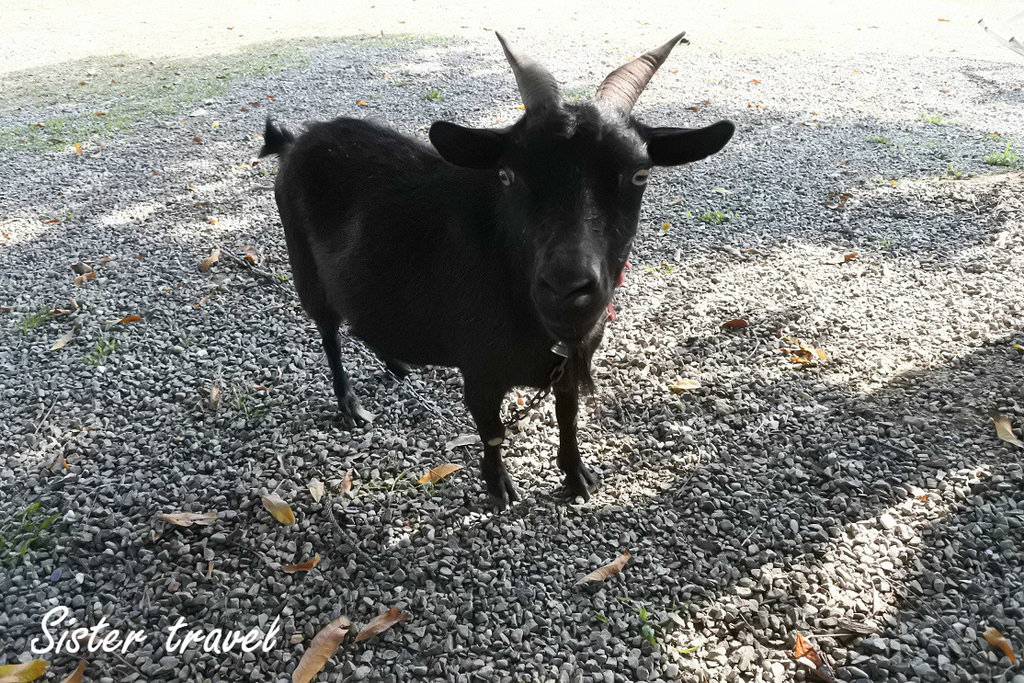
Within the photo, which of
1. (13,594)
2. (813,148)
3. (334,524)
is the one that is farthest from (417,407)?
(813,148)

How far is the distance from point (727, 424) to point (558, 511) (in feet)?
3.99

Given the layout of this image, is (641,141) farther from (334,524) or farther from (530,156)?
(334,524)

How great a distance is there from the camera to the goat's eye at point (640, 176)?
2668 mm

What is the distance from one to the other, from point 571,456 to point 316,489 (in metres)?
1.36

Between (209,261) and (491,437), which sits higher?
(491,437)

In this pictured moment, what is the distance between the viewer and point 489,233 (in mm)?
3025

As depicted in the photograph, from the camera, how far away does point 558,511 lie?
135 inches

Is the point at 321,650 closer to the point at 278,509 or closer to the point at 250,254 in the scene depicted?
the point at 278,509

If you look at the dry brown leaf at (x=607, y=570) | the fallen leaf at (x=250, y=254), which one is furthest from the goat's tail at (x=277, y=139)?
the dry brown leaf at (x=607, y=570)

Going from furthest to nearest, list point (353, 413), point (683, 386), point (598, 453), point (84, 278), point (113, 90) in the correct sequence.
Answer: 1. point (113, 90)
2. point (84, 278)
3. point (683, 386)
4. point (353, 413)
5. point (598, 453)

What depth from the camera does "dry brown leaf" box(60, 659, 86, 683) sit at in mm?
2555

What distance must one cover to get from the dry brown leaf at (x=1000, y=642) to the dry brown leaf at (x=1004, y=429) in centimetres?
133

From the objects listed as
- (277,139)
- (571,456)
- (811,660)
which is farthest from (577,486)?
(277,139)

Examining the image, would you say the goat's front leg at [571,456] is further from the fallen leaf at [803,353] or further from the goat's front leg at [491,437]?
the fallen leaf at [803,353]
